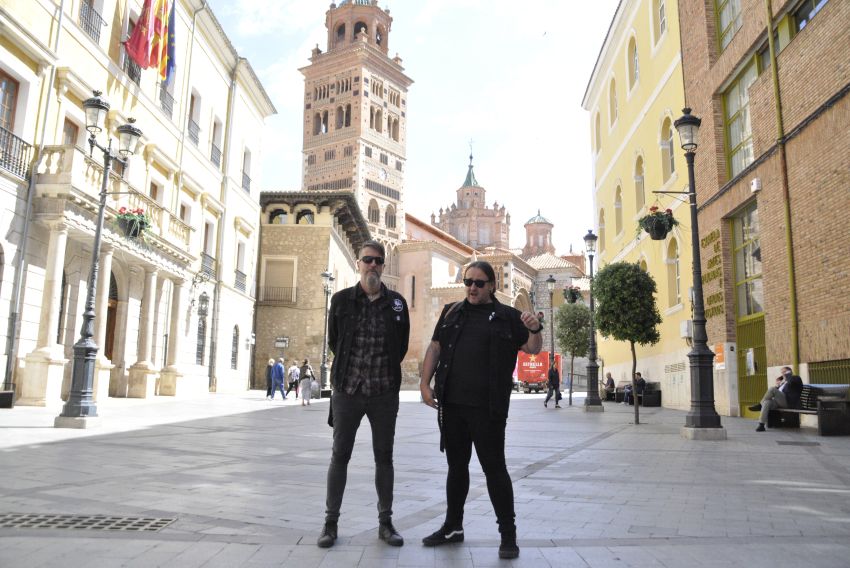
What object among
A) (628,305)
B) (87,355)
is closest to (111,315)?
(87,355)

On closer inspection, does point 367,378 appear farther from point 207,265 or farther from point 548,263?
point 548,263

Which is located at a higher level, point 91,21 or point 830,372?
point 91,21

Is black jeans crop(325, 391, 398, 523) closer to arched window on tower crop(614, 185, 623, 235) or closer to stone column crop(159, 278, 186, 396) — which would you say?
stone column crop(159, 278, 186, 396)

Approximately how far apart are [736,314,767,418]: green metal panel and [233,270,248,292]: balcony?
22.3 m

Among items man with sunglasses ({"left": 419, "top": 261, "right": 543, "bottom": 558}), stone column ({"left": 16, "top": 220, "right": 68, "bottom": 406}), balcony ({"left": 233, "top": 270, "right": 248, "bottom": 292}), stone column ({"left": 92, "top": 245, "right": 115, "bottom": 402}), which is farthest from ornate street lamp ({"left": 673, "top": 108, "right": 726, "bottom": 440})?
balcony ({"left": 233, "top": 270, "right": 248, "bottom": 292})

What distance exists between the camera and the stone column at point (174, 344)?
74.8ft

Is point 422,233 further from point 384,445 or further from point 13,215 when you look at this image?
point 384,445

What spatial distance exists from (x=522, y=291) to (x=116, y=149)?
6828cm

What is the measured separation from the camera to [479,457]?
154 inches

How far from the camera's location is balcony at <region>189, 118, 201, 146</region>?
25000 millimetres

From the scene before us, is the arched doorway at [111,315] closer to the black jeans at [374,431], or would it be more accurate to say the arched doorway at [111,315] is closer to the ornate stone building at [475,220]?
the black jeans at [374,431]

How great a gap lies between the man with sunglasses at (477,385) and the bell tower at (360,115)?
7680cm

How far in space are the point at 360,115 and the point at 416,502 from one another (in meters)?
81.9

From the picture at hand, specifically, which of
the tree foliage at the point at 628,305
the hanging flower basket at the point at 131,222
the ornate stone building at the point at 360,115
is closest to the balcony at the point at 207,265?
the hanging flower basket at the point at 131,222
